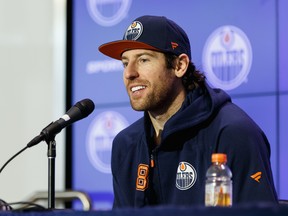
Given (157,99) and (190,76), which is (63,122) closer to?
(157,99)

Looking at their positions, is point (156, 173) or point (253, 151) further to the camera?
point (156, 173)

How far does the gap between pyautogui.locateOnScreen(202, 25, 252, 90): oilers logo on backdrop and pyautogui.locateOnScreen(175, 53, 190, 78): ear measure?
644mm

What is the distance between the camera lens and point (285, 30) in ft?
12.9

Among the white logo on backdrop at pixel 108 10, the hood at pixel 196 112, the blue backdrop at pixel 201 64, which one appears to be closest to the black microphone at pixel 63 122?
the hood at pixel 196 112

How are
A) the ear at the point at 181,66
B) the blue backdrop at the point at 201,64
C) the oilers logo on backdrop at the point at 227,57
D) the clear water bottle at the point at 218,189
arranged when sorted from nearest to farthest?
the clear water bottle at the point at 218,189
the ear at the point at 181,66
the blue backdrop at the point at 201,64
the oilers logo on backdrop at the point at 227,57

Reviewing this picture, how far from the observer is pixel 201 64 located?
424cm

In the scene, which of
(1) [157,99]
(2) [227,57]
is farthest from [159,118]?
(2) [227,57]

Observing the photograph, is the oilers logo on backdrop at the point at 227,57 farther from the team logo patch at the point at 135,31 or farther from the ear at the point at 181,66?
the team logo patch at the point at 135,31

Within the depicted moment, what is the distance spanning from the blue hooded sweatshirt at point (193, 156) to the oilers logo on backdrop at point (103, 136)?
1.15 metres

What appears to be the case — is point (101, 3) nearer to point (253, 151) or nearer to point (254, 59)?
point (254, 59)

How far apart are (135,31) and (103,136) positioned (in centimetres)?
140

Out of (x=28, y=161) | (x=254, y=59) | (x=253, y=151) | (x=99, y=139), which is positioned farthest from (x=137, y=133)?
(x=28, y=161)

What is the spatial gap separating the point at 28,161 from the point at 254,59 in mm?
1758

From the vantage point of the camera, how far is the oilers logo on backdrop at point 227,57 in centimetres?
409
